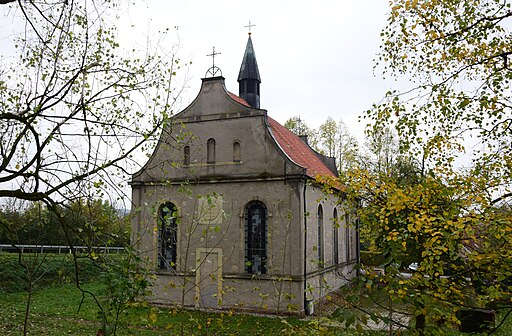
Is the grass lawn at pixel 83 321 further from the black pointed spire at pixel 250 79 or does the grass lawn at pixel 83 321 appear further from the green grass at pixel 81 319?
the black pointed spire at pixel 250 79

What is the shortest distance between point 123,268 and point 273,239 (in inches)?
438

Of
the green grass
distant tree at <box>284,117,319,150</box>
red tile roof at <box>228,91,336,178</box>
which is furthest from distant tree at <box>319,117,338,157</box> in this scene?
the green grass

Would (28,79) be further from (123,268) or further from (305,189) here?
(305,189)

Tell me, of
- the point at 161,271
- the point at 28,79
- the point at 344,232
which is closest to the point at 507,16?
the point at 28,79

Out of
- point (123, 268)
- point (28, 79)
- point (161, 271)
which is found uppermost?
point (28, 79)

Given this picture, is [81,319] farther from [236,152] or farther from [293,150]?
[293,150]

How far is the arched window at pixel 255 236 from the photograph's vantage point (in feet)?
52.2

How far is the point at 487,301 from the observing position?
4.91m

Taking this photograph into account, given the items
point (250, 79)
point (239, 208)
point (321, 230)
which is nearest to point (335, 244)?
point (321, 230)

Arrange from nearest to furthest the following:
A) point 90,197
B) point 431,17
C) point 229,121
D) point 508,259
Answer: point 508,259 → point 90,197 → point 431,17 → point 229,121

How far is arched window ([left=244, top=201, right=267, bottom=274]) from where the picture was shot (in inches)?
626

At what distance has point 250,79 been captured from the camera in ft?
67.0

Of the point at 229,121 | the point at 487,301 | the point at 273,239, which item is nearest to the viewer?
the point at 487,301

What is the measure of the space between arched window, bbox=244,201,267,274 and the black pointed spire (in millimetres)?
6098
